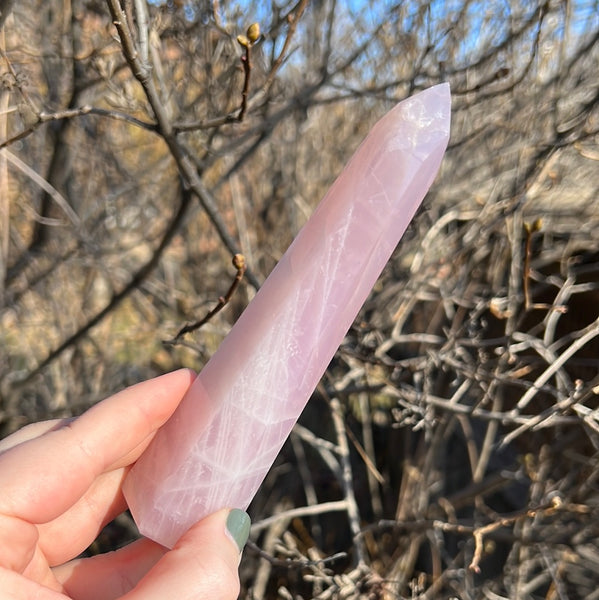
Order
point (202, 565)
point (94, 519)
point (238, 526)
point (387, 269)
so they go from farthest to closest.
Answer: point (387, 269) < point (94, 519) < point (238, 526) < point (202, 565)

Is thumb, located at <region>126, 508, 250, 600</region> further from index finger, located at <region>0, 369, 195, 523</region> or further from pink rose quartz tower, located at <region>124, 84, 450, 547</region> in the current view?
index finger, located at <region>0, 369, 195, 523</region>

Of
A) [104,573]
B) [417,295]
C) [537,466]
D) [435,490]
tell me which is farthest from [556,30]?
[104,573]

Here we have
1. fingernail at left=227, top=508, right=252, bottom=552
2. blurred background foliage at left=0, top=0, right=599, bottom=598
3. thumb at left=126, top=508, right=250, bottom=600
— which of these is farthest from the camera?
blurred background foliage at left=0, top=0, right=599, bottom=598

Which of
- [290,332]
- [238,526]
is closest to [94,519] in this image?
[238,526]

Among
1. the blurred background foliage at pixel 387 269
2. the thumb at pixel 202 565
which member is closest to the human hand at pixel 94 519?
the thumb at pixel 202 565

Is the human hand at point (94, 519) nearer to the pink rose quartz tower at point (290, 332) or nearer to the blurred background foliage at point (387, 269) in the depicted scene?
the pink rose quartz tower at point (290, 332)

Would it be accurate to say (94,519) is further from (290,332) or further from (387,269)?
(387,269)

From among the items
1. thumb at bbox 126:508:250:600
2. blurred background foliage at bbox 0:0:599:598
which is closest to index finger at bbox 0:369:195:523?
thumb at bbox 126:508:250:600
